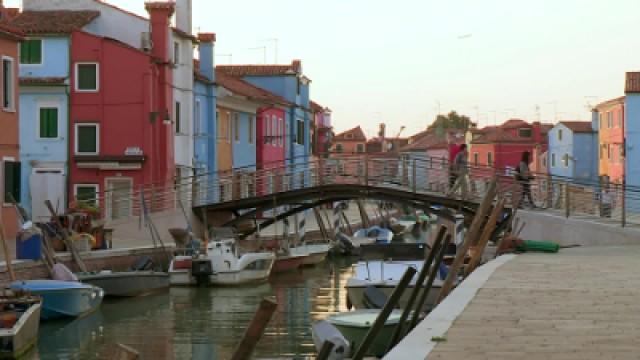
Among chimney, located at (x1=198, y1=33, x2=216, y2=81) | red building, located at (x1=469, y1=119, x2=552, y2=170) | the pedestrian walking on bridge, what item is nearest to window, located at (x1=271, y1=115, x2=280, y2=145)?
chimney, located at (x1=198, y1=33, x2=216, y2=81)

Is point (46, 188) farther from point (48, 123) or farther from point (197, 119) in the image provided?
point (197, 119)

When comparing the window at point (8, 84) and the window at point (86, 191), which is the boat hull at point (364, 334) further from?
the window at point (86, 191)

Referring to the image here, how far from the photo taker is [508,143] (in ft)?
370

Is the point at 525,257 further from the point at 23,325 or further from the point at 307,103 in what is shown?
the point at 307,103

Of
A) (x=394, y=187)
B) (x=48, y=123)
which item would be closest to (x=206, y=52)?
(x=48, y=123)

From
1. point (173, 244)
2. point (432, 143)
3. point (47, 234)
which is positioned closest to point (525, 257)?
point (47, 234)

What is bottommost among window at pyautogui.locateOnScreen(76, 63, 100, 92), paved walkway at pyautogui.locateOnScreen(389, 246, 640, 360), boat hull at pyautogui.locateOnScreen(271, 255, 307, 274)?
boat hull at pyautogui.locateOnScreen(271, 255, 307, 274)

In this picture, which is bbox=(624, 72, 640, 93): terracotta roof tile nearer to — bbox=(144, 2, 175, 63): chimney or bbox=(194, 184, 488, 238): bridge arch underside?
bbox=(194, 184, 488, 238): bridge arch underside

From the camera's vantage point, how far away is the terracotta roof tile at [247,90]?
5711 centimetres

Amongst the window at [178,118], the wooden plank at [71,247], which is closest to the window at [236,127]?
the window at [178,118]

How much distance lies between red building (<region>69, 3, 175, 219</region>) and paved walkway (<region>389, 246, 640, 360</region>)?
941 inches

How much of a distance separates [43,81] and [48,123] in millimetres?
1622

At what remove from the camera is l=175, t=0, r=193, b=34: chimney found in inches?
1919

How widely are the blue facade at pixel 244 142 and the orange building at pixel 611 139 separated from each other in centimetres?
2226
